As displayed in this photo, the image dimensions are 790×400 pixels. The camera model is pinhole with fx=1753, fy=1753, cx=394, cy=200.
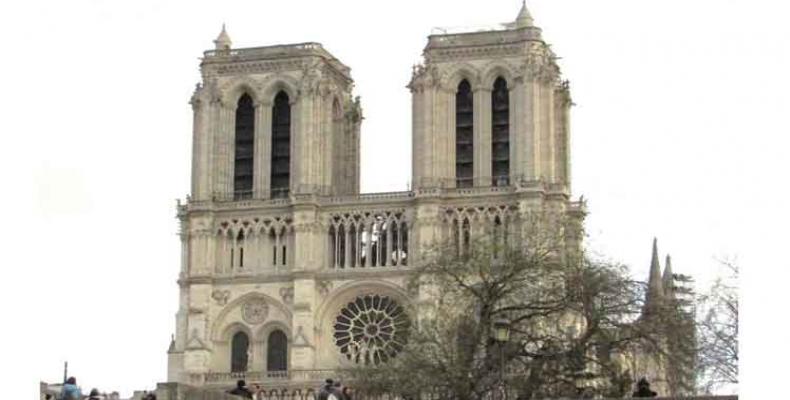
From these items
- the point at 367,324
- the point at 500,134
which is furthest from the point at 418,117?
the point at 367,324

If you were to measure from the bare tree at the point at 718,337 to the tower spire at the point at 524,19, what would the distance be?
41.2 m

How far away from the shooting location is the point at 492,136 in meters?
83.2

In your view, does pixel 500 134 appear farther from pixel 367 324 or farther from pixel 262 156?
pixel 262 156

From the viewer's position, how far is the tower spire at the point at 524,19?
8462 centimetres

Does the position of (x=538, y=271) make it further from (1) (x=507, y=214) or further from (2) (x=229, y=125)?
(2) (x=229, y=125)

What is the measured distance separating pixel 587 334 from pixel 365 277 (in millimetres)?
44691

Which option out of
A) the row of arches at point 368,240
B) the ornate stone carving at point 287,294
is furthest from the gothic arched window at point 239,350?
the row of arches at point 368,240

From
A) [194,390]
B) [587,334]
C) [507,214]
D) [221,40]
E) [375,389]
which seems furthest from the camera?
[221,40]

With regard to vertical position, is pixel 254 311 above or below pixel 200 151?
below

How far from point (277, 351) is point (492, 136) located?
14647 mm

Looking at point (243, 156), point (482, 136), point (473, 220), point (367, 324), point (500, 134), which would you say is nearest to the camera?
point (473, 220)

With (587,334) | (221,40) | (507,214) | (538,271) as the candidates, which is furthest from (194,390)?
(221,40)

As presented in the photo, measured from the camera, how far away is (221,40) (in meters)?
88.3

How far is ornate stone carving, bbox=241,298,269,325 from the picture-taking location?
3339 inches
